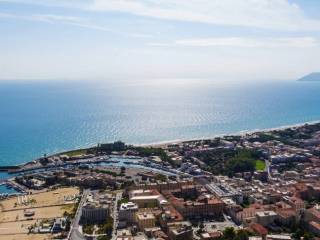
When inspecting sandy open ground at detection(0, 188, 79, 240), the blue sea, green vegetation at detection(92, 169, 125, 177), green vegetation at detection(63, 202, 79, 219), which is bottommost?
sandy open ground at detection(0, 188, 79, 240)

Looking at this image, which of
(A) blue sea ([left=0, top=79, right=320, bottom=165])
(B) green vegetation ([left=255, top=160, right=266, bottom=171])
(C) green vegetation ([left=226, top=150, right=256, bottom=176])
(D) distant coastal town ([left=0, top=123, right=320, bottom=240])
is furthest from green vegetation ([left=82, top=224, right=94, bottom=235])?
(A) blue sea ([left=0, top=79, right=320, bottom=165])

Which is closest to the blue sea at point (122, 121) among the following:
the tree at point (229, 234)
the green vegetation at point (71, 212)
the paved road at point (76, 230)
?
the green vegetation at point (71, 212)

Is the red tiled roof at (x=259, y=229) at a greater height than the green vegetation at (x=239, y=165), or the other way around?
the green vegetation at (x=239, y=165)

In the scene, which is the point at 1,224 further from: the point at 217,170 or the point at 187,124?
the point at 187,124

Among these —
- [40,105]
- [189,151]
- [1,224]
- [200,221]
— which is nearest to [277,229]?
[200,221]

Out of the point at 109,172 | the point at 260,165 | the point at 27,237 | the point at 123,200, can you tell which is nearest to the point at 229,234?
the point at 123,200

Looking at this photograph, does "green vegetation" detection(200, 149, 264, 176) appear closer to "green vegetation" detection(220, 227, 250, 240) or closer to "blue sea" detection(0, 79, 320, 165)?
"blue sea" detection(0, 79, 320, 165)

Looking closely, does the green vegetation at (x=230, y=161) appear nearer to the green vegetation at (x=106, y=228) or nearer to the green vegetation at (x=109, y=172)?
the green vegetation at (x=109, y=172)
